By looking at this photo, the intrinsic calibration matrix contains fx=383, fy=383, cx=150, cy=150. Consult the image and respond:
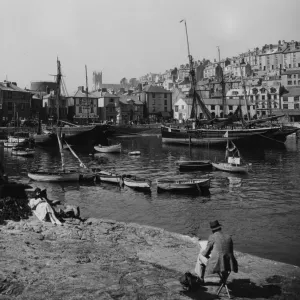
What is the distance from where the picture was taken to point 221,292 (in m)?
11.3

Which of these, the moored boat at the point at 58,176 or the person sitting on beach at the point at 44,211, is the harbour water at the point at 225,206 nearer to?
the moored boat at the point at 58,176

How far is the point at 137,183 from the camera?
33.8 metres

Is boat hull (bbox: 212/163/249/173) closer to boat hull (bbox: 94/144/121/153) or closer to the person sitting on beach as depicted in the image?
the person sitting on beach

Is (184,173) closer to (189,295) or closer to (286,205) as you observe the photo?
(286,205)

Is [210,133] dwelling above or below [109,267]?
above

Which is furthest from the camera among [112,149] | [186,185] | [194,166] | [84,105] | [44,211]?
[84,105]

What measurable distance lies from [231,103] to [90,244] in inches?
4908

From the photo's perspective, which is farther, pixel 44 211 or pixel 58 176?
pixel 58 176

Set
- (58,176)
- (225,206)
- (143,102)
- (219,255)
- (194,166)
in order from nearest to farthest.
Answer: (219,255), (225,206), (58,176), (194,166), (143,102)

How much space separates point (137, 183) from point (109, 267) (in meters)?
20.5

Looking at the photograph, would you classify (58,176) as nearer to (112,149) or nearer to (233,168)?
(233,168)

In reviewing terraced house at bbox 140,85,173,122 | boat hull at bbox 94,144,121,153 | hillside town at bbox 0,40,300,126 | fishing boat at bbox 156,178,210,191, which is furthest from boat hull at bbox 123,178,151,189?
terraced house at bbox 140,85,173,122

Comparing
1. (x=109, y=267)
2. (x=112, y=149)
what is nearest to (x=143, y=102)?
(x=112, y=149)

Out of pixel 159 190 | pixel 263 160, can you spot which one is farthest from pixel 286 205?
pixel 263 160
